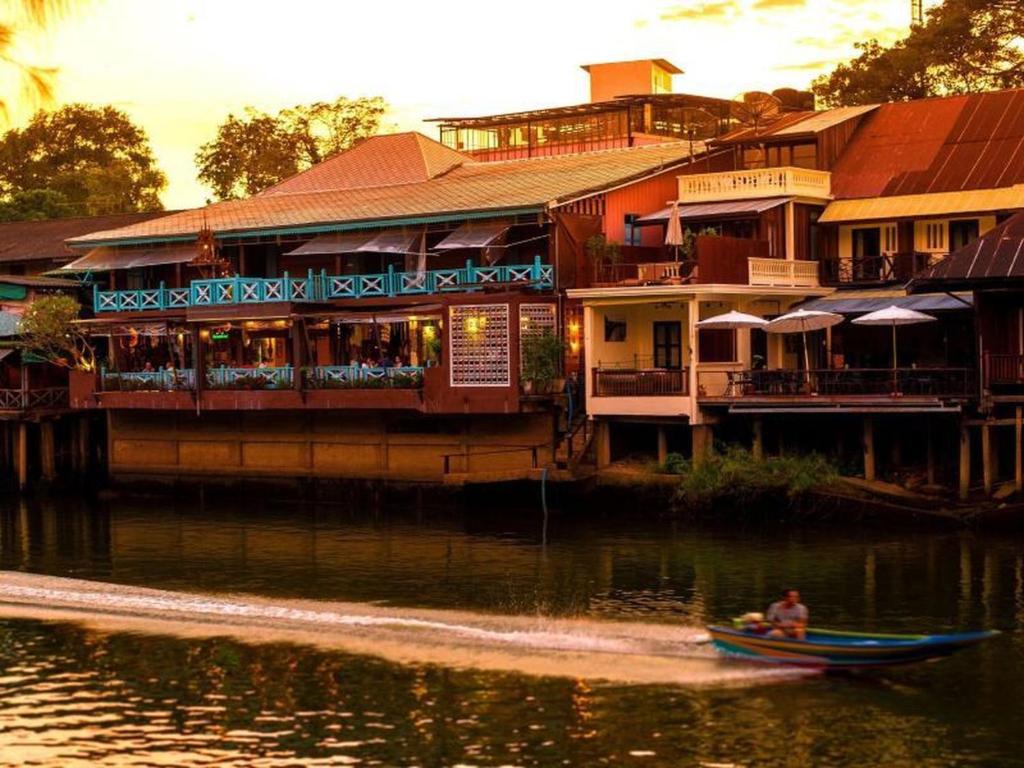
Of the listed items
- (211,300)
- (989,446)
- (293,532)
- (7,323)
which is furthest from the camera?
(7,323)

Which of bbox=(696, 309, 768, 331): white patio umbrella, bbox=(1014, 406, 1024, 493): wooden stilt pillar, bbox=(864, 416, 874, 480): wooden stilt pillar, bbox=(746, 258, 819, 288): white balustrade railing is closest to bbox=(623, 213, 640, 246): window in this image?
bbox=(746, 258, 819, 288): white balustrade railing

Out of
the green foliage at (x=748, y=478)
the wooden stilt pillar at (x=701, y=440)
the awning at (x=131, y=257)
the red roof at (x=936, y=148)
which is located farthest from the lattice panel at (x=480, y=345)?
the awning at (x=131, y=257)

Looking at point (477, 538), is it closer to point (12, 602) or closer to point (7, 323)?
point (12, 602)

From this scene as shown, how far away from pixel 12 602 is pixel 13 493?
2587 centimetres

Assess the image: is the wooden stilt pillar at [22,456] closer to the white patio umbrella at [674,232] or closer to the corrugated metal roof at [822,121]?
the white patio umbrella at [674,232]

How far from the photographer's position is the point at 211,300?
60.6 meters

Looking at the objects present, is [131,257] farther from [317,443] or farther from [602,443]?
[602,443]

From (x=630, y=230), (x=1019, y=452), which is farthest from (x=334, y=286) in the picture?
(x=1019, y=452)

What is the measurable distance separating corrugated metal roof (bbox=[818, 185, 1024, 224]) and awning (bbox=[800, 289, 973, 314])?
2.48m

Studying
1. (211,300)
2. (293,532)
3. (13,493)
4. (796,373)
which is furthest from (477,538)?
(13,493)

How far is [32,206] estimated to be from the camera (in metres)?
102

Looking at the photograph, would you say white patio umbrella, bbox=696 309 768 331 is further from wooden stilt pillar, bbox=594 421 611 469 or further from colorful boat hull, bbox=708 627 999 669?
colorful boat hull, bbox=708 627 999 669

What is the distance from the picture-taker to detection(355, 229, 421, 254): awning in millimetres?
57594

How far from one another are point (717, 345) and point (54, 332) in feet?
81.1
